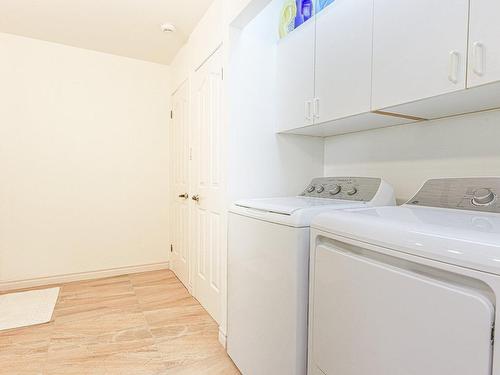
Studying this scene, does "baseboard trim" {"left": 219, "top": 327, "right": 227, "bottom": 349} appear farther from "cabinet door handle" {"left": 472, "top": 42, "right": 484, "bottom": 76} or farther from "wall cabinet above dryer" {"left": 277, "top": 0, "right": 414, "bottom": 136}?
"cabinet door handle" {"left": 472, "top": 42, "right": 484, "bottom": 76}

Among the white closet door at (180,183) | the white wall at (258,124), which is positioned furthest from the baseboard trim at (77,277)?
the white wall at (258,124)

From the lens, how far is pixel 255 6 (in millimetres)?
1594

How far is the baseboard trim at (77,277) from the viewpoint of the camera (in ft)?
9.15

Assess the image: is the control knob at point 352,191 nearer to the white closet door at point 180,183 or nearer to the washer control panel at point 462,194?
the washer control panel at point 462,194

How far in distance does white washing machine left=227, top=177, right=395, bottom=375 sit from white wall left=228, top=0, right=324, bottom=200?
24 cm

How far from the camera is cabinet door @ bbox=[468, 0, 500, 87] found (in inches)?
35.8

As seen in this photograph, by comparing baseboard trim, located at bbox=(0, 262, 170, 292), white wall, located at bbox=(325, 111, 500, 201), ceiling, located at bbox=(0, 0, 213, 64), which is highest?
ceiling, located at bbox=(0, 0, 213, 64)

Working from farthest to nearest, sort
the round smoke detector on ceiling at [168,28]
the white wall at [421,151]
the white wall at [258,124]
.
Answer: the round smoke detector on ceiling at [168,28], the white wall at [258,124], the white wall at [421,151]

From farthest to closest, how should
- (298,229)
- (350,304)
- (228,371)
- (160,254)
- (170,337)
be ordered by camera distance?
(160,254) < (170,337) < (228,371) < (298,229) < (350,304)

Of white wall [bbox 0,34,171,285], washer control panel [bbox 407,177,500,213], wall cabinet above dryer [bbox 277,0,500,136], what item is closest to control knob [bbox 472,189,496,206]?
washer control panel [bbox 407,177,500,213]

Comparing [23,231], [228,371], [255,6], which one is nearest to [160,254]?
[23,231]

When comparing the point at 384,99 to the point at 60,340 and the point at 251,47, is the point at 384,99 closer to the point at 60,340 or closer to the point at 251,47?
the point at 251,47

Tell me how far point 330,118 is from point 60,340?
220 cm

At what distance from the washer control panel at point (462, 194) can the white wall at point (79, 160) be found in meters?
2.76
